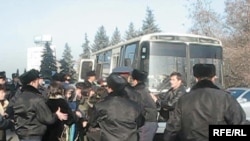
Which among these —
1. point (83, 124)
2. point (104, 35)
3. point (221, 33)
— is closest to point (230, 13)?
point (221, 33)

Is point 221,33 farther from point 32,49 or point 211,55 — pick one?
point 32,49

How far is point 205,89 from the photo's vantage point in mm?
4941

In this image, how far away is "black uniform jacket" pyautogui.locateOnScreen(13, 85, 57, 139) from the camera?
235 inches

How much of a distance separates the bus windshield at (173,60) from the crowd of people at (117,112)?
467cm

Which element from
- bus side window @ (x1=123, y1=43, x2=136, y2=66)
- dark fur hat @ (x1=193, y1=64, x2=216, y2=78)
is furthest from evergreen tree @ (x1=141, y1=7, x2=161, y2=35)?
dark fur hat @ (x1=193, y1=64, x2=216, y2=78)

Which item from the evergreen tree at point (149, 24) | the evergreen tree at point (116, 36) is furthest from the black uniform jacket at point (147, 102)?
the evergreen tree at point (116, 36)

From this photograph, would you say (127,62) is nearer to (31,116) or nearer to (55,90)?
(55,90)

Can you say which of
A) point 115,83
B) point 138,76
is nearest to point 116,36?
point 138,76

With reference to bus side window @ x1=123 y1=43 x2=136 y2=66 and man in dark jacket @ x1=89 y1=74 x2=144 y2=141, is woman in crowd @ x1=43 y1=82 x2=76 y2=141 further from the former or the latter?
bus side window @ x1=123 y1=43 x2=136 y2=66

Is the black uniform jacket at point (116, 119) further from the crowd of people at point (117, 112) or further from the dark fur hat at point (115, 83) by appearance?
the dark fur hat at point (115, 83)

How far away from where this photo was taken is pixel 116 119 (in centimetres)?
547

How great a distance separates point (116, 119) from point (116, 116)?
4cm

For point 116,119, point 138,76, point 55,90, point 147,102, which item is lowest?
point 116,119

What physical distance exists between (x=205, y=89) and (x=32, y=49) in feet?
220
